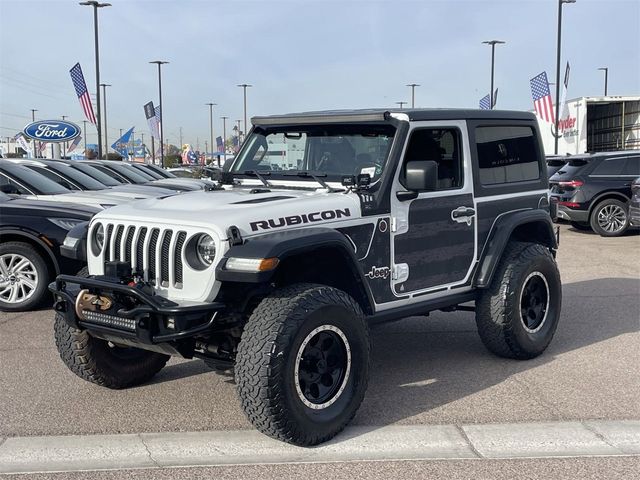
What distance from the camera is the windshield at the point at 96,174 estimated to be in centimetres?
1359

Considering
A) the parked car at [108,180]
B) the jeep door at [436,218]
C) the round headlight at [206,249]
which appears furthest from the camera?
the parked car at [108,180]

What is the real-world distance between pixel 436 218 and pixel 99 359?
2560 millimetres

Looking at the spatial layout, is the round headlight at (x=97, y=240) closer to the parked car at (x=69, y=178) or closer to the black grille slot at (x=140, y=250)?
the black grille slot at (x=140, y=250)

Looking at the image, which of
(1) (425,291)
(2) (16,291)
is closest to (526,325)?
(1) (425,291)

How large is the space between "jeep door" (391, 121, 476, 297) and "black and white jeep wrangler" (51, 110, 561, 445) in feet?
0.04

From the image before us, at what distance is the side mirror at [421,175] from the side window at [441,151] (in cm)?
24

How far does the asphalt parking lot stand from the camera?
4.61 m

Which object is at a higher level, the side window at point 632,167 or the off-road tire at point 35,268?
the side window at point 632,167

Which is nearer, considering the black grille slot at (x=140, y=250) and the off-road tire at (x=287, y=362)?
the off-road tire at (x=287, y=362)

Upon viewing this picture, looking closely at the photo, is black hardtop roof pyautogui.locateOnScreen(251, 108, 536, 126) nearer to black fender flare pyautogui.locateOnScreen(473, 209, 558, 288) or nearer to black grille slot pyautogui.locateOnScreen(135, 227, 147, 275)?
black fender flare pyautogui.locateOnScreen(473, 209, 558, 288)

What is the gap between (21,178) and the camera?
9.53 meters

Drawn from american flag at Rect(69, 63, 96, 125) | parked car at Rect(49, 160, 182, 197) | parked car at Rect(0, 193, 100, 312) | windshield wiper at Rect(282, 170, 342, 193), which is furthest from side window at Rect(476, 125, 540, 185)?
american flag at Rect(69, 63, 96, 125)

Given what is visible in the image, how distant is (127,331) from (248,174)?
1.88 metres

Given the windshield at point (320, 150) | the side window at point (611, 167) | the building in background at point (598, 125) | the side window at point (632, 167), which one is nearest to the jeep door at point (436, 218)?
the windshield at point (320, 150)
